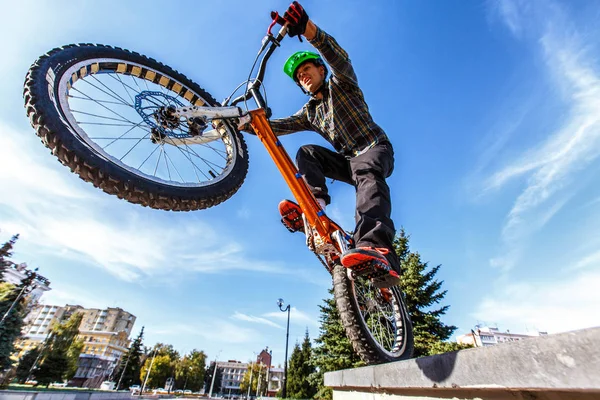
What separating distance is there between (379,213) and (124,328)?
107162 mm

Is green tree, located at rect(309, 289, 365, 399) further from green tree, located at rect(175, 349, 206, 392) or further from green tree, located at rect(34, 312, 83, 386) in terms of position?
green tree, located at rect(175, 349, 206, 392)

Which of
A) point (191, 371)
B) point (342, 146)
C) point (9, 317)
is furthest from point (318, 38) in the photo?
point (191, 371)

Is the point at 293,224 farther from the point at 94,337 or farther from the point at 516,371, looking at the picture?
the point at 94,337

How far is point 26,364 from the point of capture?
28.2 meters

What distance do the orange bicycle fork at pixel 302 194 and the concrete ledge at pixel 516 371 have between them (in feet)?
4.35

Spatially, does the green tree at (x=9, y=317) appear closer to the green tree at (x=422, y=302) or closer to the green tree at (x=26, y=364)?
the green tree at (x=26, y=364)

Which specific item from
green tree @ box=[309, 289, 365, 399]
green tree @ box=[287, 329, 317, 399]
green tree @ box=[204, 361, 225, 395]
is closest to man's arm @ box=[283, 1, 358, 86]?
green tree @ box=[309, 289, 365, 399]

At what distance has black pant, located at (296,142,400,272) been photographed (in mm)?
1979

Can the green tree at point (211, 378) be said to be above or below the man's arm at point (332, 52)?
above

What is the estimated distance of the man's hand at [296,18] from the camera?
6.75 feet

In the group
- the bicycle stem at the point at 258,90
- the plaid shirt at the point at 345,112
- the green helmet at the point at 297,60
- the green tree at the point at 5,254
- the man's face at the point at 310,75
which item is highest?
the green tree at the point at 5,254

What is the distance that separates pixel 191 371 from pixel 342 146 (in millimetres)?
72223

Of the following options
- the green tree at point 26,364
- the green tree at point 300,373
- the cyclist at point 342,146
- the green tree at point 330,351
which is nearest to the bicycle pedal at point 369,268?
the cyclist at point 342,146

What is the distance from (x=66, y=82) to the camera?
7.62 feet
